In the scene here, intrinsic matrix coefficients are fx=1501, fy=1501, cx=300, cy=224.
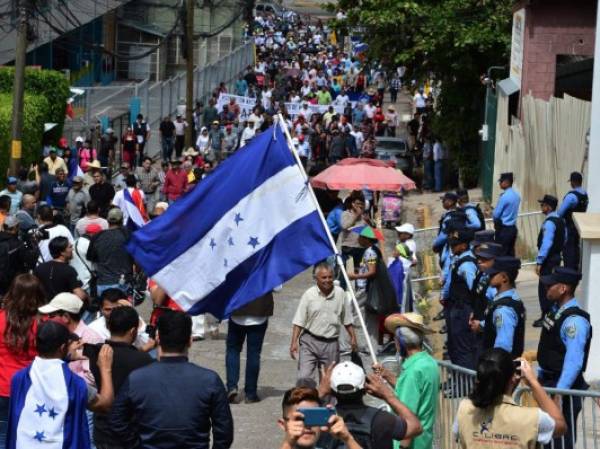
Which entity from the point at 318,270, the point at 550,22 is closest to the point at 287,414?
the point at 318,270

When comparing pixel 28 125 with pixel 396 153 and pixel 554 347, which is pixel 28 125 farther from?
pixel 554 347

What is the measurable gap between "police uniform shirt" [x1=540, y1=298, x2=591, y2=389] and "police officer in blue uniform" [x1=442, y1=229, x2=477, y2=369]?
3138 mm

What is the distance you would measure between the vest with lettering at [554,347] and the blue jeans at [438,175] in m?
24.4

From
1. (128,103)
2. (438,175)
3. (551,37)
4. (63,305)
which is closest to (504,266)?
Answer: (63,305)

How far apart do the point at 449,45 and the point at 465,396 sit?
2332cm

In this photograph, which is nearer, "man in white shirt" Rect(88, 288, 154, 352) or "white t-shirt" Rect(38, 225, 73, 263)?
"man in white shirt" Rect(88, 288, 154, 352)

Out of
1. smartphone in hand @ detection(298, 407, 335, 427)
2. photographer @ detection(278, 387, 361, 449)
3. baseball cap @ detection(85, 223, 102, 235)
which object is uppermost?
baseball cap @ detection(85, 223, 102, 235)

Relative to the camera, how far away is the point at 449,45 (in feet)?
108

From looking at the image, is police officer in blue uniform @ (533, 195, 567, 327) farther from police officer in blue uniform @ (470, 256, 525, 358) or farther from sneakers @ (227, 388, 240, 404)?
police officer in blue uniform @ (470, 256, 525, 358)

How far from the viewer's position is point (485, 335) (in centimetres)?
1112

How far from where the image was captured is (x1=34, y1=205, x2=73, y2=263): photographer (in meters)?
16.0

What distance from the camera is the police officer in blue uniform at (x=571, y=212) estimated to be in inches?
711

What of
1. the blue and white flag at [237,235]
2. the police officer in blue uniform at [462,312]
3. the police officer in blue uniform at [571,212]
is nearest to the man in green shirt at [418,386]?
the blue and white flag at [237,235]

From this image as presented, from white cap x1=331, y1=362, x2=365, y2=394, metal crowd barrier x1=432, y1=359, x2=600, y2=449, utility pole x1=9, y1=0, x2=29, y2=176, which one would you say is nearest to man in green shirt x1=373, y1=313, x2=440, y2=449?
metal crowd barrier x1=432, y1=359, x2=600, y2=449
